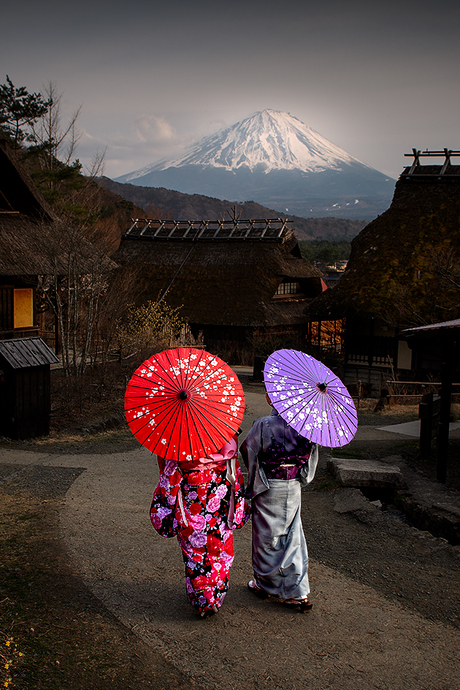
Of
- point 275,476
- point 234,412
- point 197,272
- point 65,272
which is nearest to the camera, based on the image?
point 234,412

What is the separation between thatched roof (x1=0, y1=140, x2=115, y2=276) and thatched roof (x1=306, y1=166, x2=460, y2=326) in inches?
330

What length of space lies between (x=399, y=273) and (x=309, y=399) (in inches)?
596

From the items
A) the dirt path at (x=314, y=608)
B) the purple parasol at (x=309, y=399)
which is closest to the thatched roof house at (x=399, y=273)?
the dirt path at (x=314, y=608)

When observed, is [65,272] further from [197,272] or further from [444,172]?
[444,172]

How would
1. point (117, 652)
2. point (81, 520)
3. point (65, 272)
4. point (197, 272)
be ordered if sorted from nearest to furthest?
point (117, 652) < point (81, 520) < point (65, 272) < point (197, 272)

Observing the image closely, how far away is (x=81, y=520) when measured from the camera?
507 cm

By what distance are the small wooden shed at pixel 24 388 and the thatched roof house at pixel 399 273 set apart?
10920 millimetres

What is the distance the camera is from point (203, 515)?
3.27 meters

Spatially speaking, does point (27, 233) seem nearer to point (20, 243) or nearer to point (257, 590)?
point (20, 243)

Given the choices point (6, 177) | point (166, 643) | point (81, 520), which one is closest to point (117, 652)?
point (166, 643)

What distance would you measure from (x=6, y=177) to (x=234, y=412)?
41.3 ft

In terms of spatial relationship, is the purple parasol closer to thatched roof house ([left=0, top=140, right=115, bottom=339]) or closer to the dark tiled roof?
the dark tiled roof

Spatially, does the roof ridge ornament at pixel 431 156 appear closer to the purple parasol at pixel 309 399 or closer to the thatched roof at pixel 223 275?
the thatched roof at pixel 223 275

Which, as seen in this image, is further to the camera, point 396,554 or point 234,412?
point 396,554
